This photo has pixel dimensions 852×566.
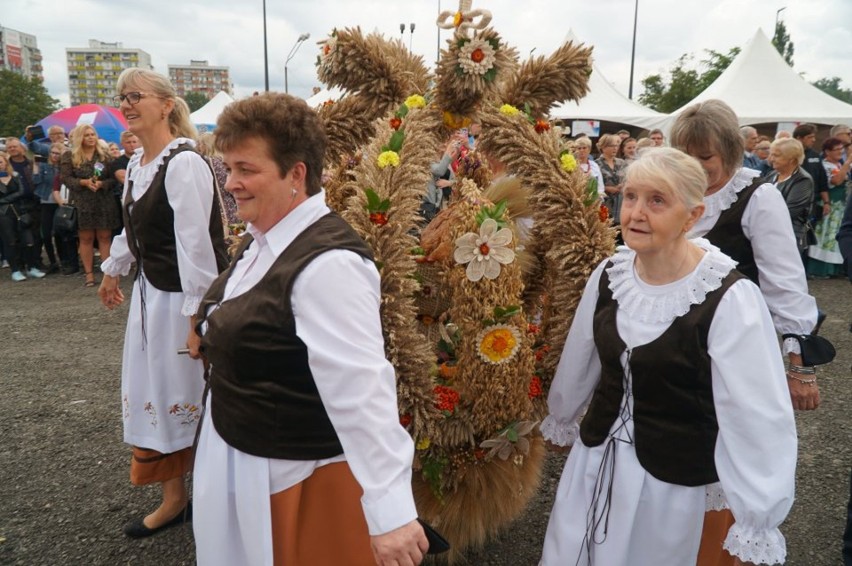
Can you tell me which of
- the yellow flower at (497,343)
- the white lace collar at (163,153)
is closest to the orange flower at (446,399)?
the yellow flower at (497,343)

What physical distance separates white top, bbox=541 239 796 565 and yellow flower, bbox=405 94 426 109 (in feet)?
3.44

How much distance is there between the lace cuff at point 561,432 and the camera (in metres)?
2.16

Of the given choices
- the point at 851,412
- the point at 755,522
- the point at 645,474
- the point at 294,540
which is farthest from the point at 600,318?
the point at 851,412

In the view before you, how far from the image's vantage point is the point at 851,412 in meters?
4.39

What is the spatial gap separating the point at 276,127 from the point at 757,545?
1.63 m

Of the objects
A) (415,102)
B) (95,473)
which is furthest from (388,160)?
(95,473)

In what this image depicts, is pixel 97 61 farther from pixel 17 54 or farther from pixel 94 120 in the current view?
pixel 94 120

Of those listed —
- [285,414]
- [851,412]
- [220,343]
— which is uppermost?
[220,343]

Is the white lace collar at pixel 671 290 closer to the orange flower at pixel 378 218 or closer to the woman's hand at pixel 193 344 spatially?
the orange flower at pixel 378 218

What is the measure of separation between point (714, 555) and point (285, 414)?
1315mm

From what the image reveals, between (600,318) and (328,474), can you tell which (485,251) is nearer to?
(600,318)

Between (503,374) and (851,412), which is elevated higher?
(503,374)

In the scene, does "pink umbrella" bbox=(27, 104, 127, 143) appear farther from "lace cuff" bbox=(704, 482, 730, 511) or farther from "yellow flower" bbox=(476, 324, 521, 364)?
"lace cuff" bbox=(704, 482, 730, 511)

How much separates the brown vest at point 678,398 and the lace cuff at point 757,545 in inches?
6.7
